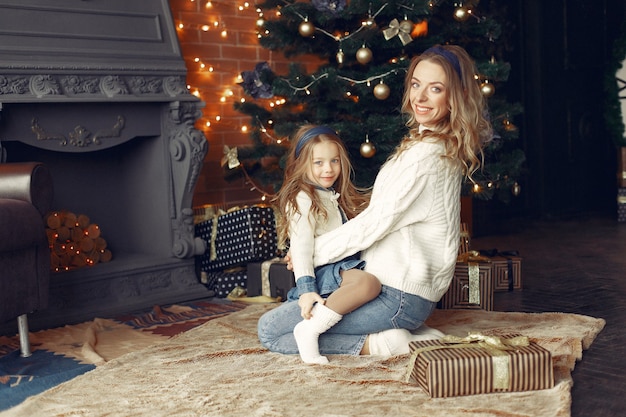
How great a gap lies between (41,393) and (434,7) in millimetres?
2715

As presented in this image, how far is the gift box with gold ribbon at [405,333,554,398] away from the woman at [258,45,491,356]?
39 cm

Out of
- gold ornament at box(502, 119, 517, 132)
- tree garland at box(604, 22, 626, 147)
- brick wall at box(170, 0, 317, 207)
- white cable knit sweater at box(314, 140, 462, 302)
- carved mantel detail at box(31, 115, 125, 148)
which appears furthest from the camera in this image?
tree garland at box(604, 22, 626, 147)

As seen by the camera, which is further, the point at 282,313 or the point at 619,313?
the point at 619,313

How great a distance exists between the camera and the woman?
271 centimetres

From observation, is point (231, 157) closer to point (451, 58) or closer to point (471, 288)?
point (471, 288)

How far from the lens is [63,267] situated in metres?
4.02

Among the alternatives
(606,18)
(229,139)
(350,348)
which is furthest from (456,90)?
(606,18)

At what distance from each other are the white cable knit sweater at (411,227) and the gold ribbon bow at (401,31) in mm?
1310

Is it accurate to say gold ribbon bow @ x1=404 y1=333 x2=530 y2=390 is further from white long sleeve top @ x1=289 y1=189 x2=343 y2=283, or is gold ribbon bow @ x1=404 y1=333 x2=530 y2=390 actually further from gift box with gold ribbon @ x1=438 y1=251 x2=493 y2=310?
gift box with gold ribbon @ x1=438 y1=251 x2=493 y2=310

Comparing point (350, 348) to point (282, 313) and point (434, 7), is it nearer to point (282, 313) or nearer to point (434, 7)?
point (282, 313)

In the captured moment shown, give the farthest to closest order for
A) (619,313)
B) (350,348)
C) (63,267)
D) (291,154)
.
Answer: (63,267), (619,313), (291,154), (350,348)

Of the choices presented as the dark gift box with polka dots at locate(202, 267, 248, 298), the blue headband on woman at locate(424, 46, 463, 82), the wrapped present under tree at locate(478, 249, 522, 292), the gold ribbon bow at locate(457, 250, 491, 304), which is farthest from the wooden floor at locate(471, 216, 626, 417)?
the dark gift box with polka dots at locate(202, 267, 248, 298)

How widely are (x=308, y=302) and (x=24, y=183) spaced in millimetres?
1295

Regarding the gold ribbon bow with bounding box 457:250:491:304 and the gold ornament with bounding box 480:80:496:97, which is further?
the gold ornament with bounding box 480:80:496:97
